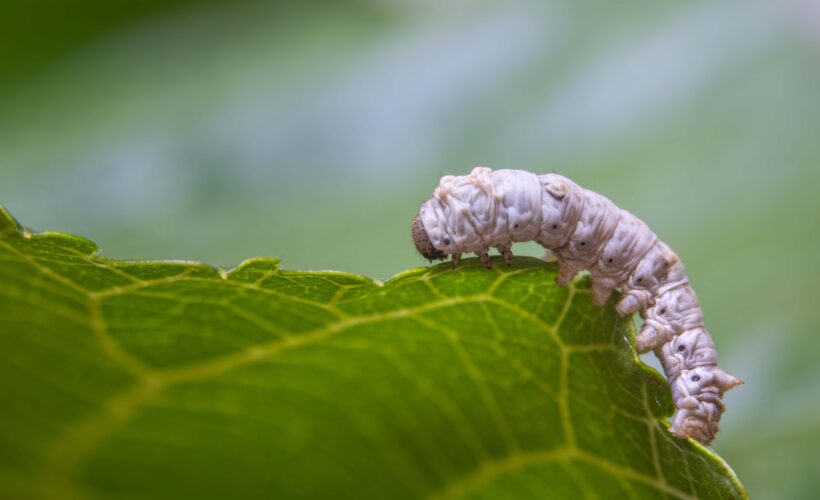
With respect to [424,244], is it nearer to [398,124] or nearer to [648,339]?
[648,339]

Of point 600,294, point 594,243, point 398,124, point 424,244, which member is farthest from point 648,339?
point 398,124

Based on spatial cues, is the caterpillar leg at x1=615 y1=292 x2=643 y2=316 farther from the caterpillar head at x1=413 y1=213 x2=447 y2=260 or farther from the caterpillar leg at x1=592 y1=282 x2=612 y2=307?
the caterpillar head at x1=413 y1=213 x2=447 y2=260

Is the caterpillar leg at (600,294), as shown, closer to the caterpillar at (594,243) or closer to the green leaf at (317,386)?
the green leaf at (317,386)

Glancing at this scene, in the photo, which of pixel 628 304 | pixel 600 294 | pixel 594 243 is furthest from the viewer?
pixel 594 243

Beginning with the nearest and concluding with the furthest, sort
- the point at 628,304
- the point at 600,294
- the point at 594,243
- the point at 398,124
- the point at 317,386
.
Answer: the point at 317,386
the point at 600,294
the point at 628,304
the point at 594,243
the point at 398,124

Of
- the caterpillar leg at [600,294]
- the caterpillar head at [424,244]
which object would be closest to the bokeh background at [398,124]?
the caterpillar head at [424,244]
